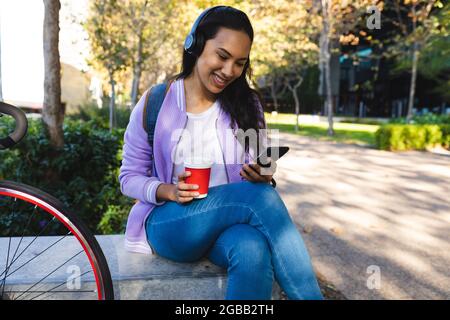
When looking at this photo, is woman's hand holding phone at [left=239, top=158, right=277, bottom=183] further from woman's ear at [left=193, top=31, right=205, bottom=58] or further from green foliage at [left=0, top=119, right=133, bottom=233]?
green foliage at [left=0, top=119, right=133, bottom=233]

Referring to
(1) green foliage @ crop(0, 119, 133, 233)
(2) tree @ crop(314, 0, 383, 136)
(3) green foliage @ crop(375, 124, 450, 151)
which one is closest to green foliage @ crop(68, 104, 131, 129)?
(1) green foliage @ crop(0, 119, 133, 233)

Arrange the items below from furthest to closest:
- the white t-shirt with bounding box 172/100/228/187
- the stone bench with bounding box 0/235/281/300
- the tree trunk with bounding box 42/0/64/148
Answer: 1. the tree trunk with bounding box 42/0/64/148
2. the white t-shirt with bounding box 172/100/228/187
3. the stone bench with bounding box 0/235/281/300

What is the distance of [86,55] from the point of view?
40.3 ft

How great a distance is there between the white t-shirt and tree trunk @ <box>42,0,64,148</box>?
7.73ft

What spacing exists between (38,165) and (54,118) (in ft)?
1.52

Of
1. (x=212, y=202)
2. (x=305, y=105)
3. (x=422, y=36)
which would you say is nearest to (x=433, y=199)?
(x=212, y=202)

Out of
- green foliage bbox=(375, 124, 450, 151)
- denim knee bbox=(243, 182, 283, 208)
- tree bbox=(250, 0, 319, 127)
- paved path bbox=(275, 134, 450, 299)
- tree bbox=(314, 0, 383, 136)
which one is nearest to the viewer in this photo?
denim knee bbox=(243, 182, 283, 208)

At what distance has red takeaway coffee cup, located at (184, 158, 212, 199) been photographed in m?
1.78

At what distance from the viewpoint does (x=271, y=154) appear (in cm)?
191

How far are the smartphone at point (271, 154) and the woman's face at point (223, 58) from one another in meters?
0.48

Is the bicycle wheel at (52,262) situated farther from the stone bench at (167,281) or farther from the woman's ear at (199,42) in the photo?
the woman's ear at (199,42)

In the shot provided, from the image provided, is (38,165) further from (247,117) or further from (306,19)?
(306,19)

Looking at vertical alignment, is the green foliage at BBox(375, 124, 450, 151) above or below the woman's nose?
below

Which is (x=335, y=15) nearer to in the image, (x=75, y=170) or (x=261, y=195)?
(x=75, y=170)
